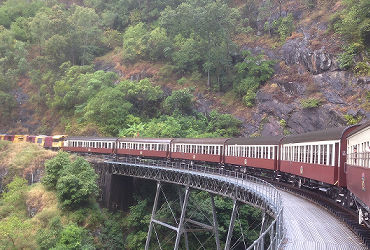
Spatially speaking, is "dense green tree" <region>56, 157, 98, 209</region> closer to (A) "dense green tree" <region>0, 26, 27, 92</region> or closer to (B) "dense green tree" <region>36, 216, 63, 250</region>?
(B) "dense green tree" <region>36, 216, 63, 250</region>

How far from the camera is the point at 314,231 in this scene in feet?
40.0

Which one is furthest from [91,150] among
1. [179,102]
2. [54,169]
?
[179,102]

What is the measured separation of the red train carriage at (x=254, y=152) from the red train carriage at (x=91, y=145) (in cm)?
1490

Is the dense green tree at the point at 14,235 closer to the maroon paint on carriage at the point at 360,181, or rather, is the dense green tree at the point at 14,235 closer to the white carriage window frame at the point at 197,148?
the white carriage window frame at the point at 197,148

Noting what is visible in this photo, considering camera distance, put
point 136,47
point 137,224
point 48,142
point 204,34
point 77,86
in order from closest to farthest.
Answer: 1. point 137,224
2. point 48,142
3. point 204,34
4. point 77,86
5. point 136,47

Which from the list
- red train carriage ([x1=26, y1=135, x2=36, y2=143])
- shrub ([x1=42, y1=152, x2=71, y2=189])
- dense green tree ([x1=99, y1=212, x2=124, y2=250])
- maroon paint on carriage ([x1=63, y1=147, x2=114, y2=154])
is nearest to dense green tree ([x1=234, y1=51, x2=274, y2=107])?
maroon paint on carriage ([x1=63, y1=147, x2=114, y2=154])

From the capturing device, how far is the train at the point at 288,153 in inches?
501

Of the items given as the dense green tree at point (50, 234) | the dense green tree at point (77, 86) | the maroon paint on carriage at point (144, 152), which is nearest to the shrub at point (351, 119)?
the maroon paint on carriage at point (144, 152)

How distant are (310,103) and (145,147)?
668 inches

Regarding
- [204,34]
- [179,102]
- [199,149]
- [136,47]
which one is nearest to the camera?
[199,149]

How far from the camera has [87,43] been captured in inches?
2527

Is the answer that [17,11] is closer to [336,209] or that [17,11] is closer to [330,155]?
[330,155]

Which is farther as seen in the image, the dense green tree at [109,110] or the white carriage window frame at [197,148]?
the dense green tree at [109,110]

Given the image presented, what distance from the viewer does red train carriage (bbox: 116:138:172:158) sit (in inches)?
1391
